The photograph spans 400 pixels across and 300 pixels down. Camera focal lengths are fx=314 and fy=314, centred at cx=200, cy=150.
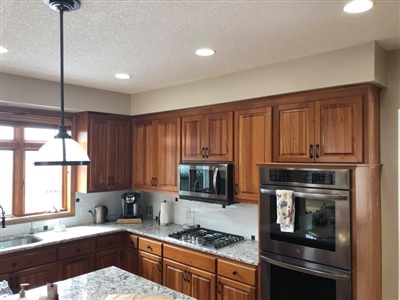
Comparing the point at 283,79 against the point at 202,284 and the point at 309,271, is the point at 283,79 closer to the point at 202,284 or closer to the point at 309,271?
the point at 309,271

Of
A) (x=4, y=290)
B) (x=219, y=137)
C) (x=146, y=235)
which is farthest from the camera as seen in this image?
(x=146, y=235)

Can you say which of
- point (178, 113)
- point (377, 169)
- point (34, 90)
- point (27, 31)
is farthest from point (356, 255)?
point (34, 90)

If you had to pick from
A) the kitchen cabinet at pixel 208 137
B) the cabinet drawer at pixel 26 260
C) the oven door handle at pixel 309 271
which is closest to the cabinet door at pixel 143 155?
the kitchen cabinet at pixel 208 137

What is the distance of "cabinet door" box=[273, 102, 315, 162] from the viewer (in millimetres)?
2555

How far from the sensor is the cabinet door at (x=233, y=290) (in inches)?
106

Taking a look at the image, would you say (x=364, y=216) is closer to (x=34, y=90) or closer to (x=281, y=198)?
(x=281, y=198)

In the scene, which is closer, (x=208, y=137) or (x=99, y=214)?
(x=208, y=137)

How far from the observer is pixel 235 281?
2.80m

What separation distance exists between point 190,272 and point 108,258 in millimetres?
1135

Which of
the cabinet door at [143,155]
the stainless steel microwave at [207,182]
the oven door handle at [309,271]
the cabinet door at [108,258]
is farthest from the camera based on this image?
the cabinet door at [143,155]

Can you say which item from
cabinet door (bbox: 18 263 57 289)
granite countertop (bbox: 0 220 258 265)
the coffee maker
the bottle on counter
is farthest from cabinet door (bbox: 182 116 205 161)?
the bottle on counter

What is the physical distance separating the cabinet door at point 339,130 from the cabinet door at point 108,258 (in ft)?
8.58

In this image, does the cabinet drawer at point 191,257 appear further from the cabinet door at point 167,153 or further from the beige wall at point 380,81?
the beige wall at point 380,81

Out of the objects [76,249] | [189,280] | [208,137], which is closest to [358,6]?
[208,137]
